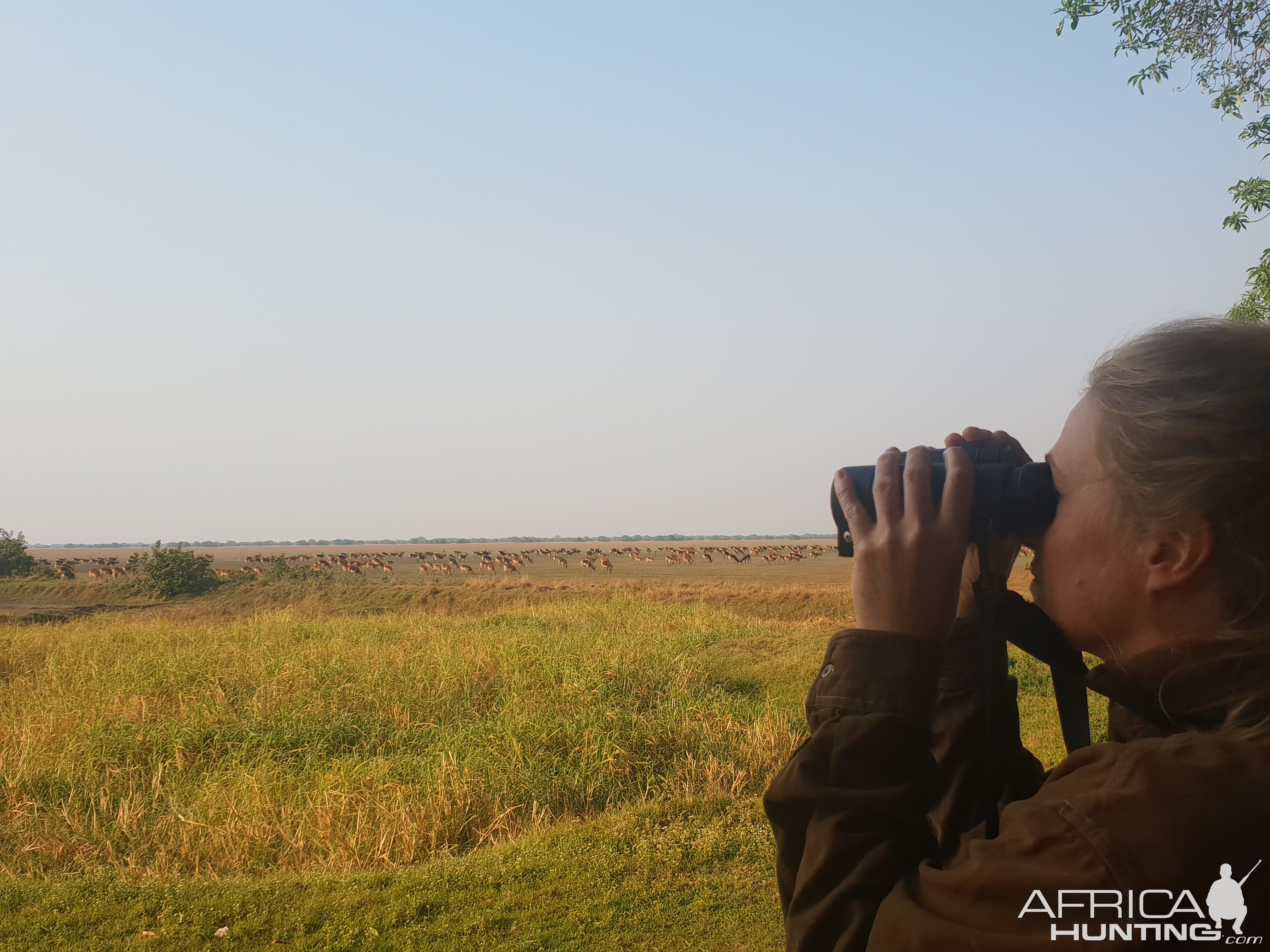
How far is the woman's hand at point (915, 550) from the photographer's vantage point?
3.50 ft

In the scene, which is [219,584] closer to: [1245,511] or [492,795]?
[492,795]

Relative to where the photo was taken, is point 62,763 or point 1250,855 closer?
point 1250,855

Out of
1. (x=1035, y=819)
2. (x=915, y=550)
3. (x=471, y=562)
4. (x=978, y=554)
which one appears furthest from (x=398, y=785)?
(x=471, y=562)

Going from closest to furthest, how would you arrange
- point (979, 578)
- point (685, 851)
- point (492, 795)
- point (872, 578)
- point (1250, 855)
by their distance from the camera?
1. point (1250, 855)
2. point (872, 578)
3. point (979, 578)
4. point (685, 851)
5. point (492, 795)

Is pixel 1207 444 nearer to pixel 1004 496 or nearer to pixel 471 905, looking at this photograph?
pixel 1004 496

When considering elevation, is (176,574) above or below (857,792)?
below

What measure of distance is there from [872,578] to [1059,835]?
347 millimetres

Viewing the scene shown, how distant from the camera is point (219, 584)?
3092cm

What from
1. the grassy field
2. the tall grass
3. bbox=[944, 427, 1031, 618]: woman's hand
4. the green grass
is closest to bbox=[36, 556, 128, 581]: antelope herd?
the grassy field

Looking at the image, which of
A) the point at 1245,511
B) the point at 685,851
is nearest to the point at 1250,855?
the point at 1245,511

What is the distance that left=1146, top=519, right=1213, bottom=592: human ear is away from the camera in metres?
0.96

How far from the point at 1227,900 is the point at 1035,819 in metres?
0.16
